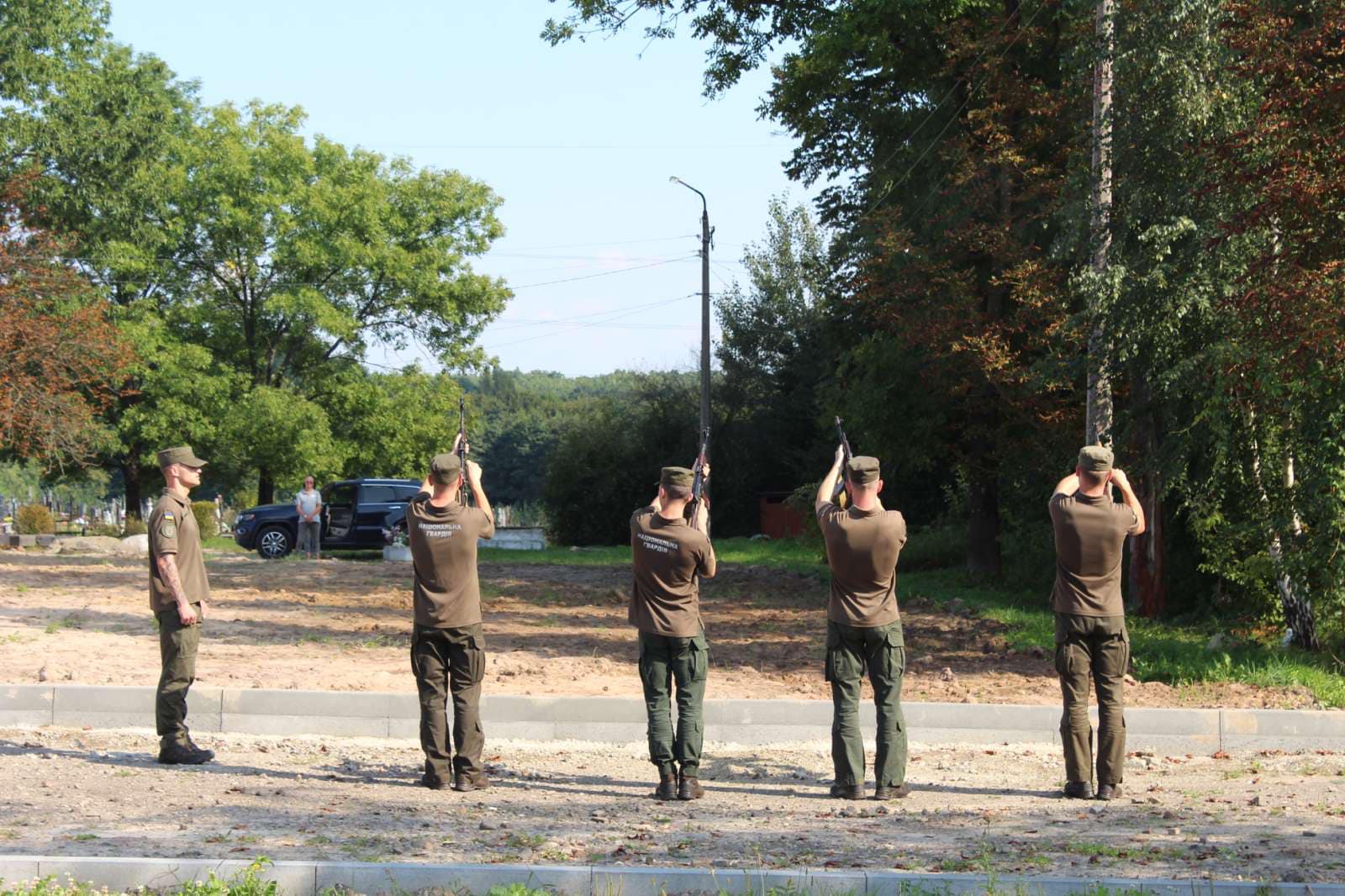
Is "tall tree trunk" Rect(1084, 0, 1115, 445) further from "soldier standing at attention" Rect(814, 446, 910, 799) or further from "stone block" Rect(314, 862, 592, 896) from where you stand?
"stone block" Rect(314, 862, 592, 896)

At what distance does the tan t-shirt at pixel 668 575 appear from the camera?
8.38 meters

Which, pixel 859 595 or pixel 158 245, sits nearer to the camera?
pixel 859 595

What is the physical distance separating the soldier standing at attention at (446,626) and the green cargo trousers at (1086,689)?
12.0 feet

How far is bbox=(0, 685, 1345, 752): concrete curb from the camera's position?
33.2 feet

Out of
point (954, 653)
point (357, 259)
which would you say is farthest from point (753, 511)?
point (954, 653)

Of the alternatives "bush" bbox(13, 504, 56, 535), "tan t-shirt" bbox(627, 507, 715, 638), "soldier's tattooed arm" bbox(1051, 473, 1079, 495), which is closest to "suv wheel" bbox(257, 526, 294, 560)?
"bush" bbox(13, 504, 56, 535)

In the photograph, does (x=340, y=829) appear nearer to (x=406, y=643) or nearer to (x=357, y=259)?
(x=406, y=643)

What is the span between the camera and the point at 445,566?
330 inches

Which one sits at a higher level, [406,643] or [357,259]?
[357,259]

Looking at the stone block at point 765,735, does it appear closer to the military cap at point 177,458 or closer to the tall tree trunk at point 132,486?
the military cap at point 177,458

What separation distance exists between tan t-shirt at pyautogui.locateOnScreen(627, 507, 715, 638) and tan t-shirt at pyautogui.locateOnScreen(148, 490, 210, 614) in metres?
2.97

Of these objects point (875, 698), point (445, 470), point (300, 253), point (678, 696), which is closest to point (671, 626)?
point (678, 696)

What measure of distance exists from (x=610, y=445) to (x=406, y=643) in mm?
33542

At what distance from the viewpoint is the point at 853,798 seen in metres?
8.34
